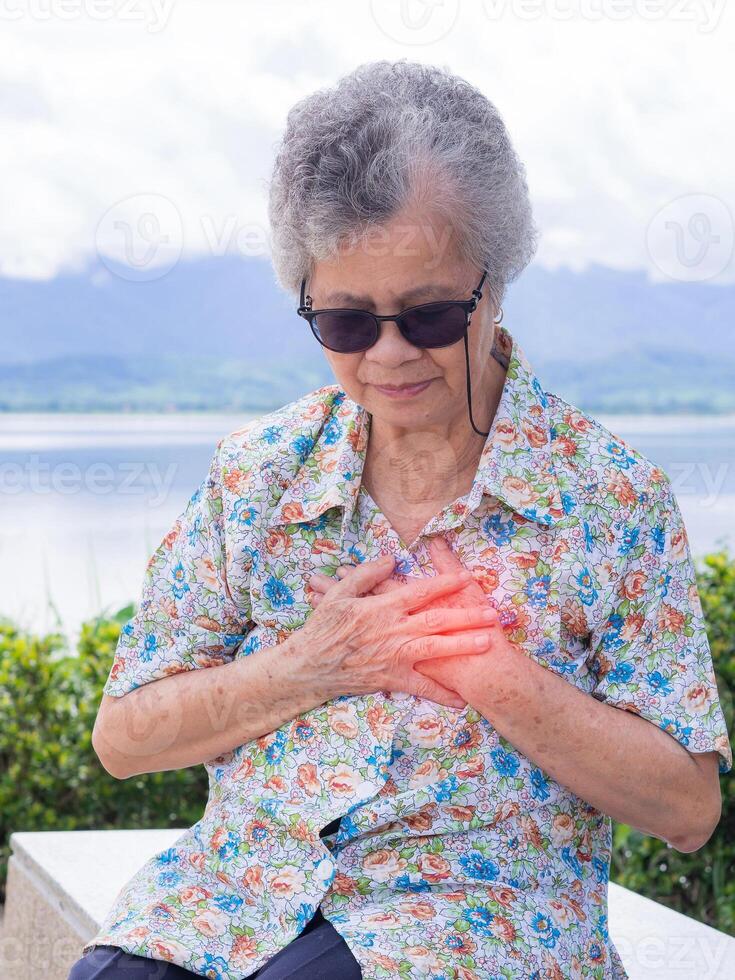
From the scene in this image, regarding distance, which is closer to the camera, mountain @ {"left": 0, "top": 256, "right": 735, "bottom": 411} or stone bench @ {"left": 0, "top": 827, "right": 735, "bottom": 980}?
stone bench @ {"left": 0, "top": 827, "right": 735, "bottom": 980}

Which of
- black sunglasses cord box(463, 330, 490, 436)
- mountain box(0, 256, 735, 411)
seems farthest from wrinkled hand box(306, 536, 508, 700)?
mountain box(0, 256, 735, 411)

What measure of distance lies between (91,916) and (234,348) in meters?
16.6

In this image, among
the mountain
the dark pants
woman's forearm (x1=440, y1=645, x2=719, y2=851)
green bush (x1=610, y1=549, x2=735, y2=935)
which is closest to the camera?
the dark pants

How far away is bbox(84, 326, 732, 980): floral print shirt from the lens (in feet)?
5.60

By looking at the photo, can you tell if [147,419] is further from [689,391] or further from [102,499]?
[689,391]

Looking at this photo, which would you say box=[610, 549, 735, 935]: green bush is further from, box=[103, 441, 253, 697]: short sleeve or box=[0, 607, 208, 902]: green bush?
box=[103, 441, 253, 697]: short sleeve

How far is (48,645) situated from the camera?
4320mm

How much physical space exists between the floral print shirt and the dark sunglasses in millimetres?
245

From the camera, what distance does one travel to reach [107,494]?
4.69m

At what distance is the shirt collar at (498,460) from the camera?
1.82 metres

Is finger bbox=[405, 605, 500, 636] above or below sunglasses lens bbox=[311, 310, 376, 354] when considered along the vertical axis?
below

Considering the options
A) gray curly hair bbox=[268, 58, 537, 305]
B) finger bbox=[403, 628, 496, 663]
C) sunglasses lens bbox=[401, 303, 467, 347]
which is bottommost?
finger bbox=[403, 628, 496, 663]

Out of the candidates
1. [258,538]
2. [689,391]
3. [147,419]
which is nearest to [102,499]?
[147,419]

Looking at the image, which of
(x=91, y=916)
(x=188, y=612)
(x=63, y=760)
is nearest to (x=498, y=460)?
(x=188, y=612)
